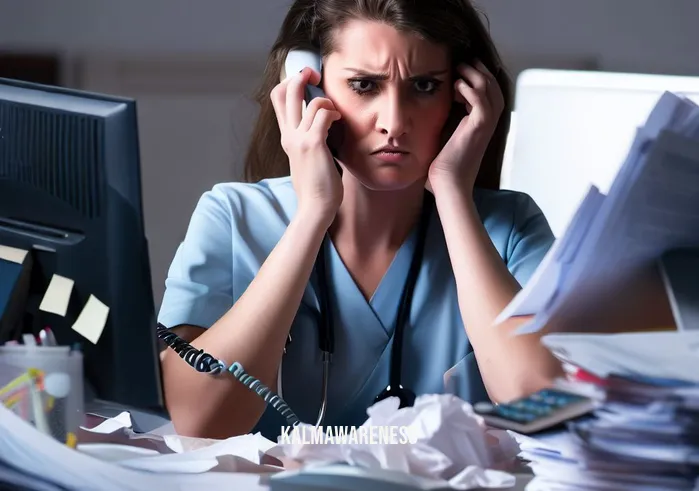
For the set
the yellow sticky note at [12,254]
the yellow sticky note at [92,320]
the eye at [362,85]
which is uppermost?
the eye at [362,85]

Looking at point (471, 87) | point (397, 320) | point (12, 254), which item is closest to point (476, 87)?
point (471, 87)

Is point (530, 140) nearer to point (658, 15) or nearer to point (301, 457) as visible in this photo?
point (658, 15)

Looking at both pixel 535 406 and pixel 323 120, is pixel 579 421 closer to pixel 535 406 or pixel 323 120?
pixel 535 406

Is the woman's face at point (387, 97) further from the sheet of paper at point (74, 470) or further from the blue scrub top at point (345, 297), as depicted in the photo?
the sheet of paper at point (74, 470)

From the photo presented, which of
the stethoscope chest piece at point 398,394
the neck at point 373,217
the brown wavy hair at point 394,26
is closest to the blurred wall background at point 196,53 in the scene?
the brown wavy hair at point 394,26

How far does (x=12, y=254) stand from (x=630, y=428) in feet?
1.57

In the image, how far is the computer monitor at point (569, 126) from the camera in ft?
2.78

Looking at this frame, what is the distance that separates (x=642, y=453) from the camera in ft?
1.98

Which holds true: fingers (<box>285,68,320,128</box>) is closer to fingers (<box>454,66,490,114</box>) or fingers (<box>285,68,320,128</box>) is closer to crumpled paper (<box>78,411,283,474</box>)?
fingers (<box>454,66,490,114</box>)

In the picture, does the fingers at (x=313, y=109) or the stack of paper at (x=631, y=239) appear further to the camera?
the fingers at (x=313, y=109)

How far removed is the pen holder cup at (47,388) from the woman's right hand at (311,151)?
267 millimetres

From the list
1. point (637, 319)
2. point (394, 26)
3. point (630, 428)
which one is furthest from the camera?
point (394, 26)

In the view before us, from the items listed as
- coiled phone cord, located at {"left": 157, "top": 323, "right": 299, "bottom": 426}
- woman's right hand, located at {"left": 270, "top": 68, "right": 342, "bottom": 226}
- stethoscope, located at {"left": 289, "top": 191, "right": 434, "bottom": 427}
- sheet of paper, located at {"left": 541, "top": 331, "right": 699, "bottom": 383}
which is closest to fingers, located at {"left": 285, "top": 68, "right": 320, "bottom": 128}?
woman's right hand, located at {"left": 270, "top": 68, "right": 342, "bottom": 226}

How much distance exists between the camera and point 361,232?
0.90 m
